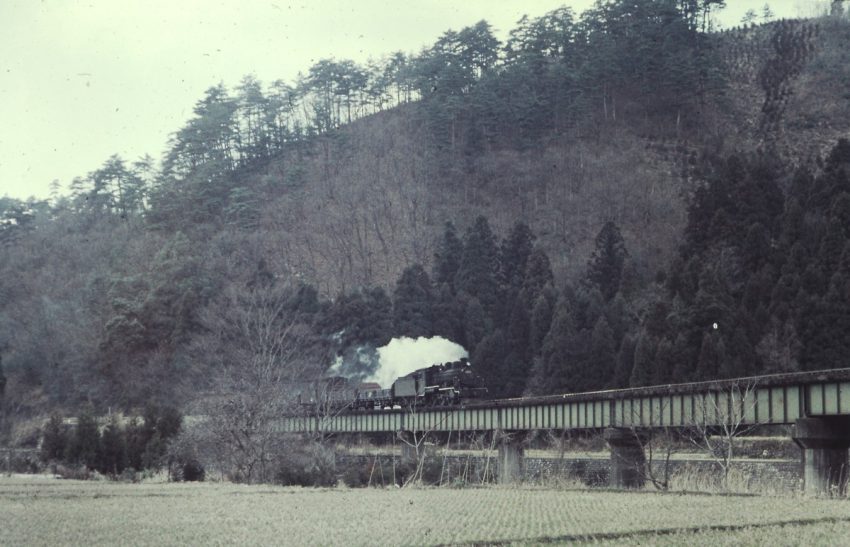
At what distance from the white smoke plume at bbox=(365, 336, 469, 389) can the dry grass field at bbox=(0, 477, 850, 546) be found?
57.7 metres

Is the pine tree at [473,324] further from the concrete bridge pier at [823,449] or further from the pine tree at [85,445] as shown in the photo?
the concrete bridge pier at [823,449]

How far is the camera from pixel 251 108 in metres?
183

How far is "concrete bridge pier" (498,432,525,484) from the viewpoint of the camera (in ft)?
234

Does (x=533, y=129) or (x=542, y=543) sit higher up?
(x=533, y=129)

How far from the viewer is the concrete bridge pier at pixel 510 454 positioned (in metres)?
71.3

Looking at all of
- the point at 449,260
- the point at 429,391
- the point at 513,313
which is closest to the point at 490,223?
the point at 449,260

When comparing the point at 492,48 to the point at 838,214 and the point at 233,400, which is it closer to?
the point at 838,214

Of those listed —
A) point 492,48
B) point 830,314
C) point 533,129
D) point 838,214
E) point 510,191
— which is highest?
point 492,48

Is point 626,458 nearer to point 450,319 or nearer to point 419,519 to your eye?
point 419,519

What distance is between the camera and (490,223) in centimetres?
14800

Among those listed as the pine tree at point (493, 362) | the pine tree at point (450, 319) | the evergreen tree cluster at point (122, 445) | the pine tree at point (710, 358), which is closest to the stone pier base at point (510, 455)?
the pine tree at point (710, 358)

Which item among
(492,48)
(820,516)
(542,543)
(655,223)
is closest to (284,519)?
(542,543)

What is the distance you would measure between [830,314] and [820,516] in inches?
1740

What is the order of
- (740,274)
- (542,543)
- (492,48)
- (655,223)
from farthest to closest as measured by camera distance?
(492,48) → (655,223) → (740,274) → (542,543)
